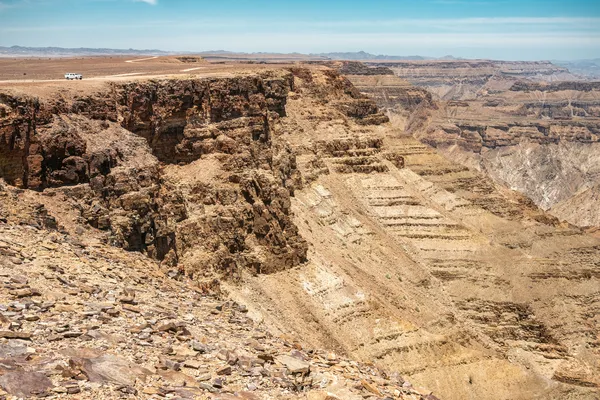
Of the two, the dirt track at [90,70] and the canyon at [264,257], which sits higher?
the dirt track at [90,70]

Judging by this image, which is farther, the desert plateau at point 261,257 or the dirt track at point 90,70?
the dirt track at point 90,70

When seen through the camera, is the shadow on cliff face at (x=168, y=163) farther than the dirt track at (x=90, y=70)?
No

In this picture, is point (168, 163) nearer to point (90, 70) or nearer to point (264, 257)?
point (264, 257)

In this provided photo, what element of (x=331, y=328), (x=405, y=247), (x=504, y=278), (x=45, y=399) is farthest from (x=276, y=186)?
(x=45, y=399)

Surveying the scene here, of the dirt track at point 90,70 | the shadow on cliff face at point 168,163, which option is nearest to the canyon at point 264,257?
the shadow on cliff face at point 168,163

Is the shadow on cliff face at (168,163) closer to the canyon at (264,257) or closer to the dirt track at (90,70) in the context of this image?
the canyon at (264,257)

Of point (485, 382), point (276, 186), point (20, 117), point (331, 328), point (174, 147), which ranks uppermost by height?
point (20, 117)

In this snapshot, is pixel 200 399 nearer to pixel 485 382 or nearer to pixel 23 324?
pixel 23 324

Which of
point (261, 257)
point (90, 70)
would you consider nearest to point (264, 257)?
point (261, 257)
